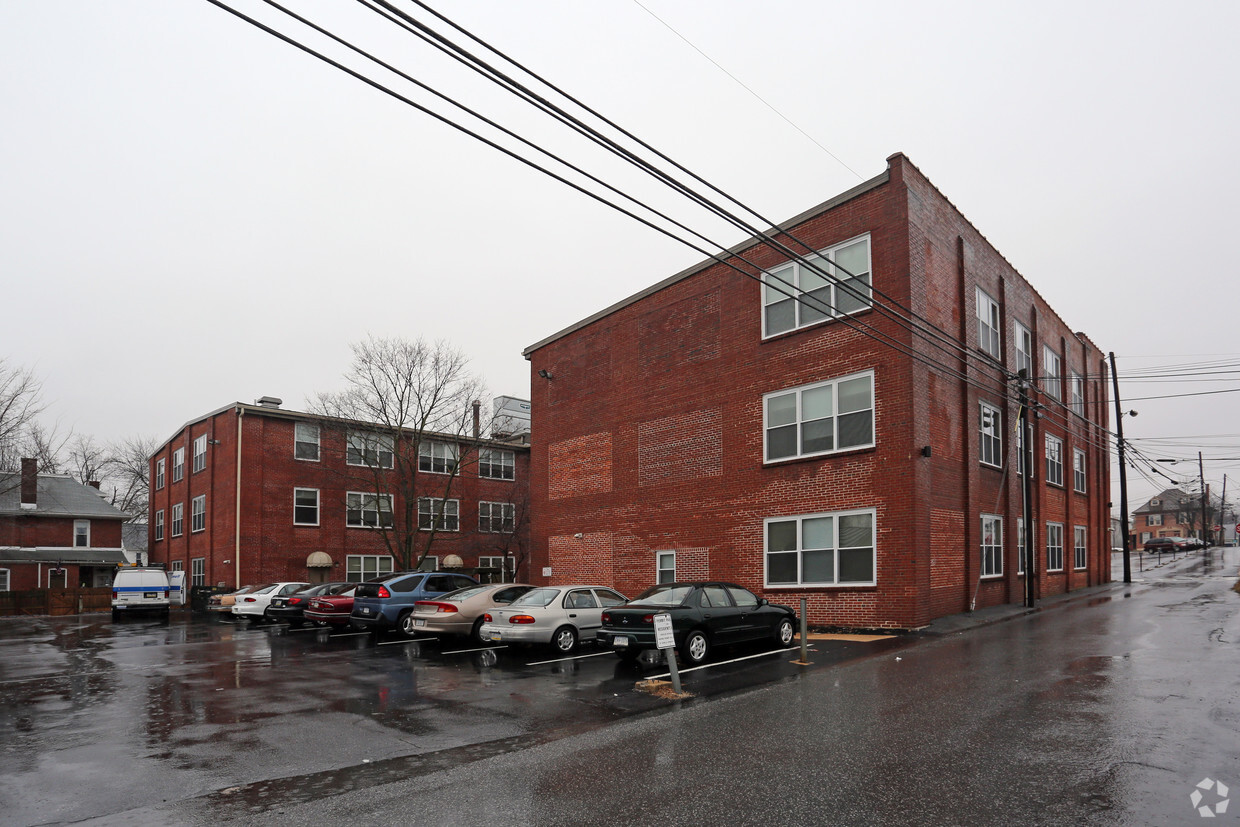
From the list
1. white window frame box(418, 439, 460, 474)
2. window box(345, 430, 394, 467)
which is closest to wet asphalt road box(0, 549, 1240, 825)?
window box(345, 430, 394, 467)

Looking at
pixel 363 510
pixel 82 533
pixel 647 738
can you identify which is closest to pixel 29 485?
pixel 82 533

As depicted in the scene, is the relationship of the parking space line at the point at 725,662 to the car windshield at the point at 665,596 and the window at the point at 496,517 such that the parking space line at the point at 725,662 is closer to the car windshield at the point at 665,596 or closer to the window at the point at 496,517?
the car windshield at the point at 665,596

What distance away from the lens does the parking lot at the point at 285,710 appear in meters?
7.46

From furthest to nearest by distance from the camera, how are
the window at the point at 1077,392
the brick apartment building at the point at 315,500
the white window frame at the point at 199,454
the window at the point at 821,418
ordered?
the white window frame at the point at 199,454 < the brick apartment building at the point at 315,500 < the window at the point at 1077,392 < the window at the point at 821,418

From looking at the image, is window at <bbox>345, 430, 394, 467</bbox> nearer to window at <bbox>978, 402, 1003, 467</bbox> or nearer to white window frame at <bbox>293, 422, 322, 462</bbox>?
white window frame at <bbox>293, 422, 322, 462</bbox>

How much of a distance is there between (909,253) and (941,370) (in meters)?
2.93

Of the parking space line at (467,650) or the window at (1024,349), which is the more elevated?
the window at (1024,349)

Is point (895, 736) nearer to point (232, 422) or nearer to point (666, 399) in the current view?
point (666, 399)

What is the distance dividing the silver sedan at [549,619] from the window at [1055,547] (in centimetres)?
1645

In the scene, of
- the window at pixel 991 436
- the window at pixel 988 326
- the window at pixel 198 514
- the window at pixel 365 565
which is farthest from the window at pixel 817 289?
the window at pixel 198 514

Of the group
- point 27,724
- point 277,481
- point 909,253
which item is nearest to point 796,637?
point 909,253

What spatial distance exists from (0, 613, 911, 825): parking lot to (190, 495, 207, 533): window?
24.4 m

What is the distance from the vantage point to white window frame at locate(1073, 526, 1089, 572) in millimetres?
29000

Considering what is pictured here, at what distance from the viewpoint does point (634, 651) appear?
1528cm
